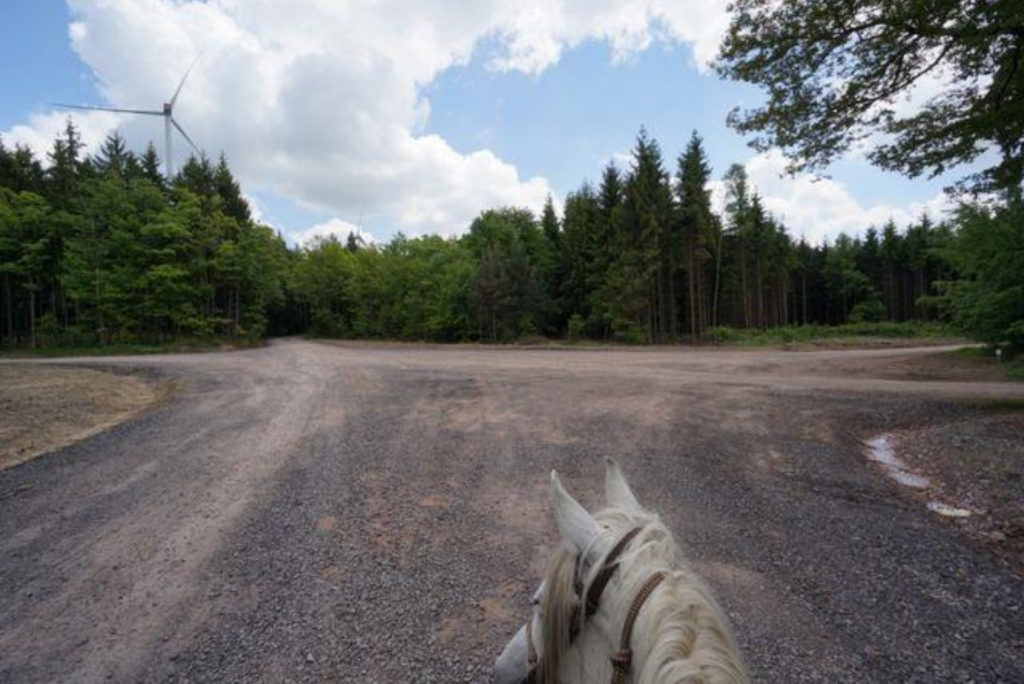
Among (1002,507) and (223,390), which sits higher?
(223,390)

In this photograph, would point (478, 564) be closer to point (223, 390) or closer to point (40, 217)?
point (223, 390)

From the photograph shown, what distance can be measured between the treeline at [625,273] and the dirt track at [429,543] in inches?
959

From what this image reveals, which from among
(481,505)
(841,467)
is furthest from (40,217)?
(841,467)

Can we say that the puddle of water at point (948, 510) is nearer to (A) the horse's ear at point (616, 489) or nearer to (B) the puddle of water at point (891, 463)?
(B) the puddle of water at point (891, 463)

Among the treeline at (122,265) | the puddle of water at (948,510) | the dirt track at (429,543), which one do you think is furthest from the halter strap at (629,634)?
the treeline at (122,265)

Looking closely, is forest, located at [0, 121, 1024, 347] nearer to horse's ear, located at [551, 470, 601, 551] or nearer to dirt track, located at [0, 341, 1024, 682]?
dirt track, located at [0, 341, 1024, 682]

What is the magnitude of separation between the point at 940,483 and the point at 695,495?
306 centimetres

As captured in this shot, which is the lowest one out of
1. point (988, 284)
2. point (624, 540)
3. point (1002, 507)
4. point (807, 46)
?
point (1002, 507)

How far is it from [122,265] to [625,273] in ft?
103

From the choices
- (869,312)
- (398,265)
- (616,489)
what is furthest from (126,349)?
(869,312)

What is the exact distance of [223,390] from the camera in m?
11.1

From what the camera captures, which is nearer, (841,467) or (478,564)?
(478,564)

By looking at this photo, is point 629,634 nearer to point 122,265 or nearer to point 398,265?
point 122,265

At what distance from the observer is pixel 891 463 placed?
6496 millimetres
